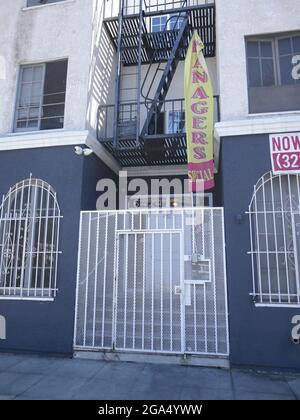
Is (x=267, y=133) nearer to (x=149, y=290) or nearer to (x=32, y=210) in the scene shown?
(x=149, y=290)

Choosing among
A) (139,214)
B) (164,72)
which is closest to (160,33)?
(164,72)

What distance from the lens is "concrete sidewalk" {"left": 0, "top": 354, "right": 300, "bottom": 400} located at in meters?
4.45

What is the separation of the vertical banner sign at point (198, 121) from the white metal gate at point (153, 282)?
0.68 metres

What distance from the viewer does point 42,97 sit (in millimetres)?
7555

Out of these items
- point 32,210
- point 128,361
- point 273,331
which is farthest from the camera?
point 32,210

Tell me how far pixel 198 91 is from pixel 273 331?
456 centimetres

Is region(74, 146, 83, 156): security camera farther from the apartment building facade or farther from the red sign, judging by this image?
the red sign

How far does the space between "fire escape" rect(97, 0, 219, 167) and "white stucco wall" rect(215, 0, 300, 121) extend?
980 mm

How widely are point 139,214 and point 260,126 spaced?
9.17 ft

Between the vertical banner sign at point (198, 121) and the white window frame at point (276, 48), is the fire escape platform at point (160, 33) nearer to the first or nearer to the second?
the white window frame at point (276, 48)

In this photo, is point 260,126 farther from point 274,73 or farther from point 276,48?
point 276,48

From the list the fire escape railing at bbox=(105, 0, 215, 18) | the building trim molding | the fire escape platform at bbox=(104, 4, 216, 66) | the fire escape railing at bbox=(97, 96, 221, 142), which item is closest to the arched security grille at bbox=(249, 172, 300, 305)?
the building trim molding
